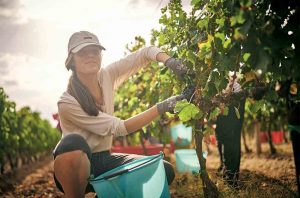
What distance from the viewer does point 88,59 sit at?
9.99ft

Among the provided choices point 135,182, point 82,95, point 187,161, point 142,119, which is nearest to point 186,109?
point 142,119

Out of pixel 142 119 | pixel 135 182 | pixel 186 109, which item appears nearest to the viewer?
pixel 135 182

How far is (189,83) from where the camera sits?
9.02ft

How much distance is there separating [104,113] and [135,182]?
837 millimetres

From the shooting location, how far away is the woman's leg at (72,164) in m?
2.58

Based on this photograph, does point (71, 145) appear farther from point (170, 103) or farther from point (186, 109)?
point (186, 109)

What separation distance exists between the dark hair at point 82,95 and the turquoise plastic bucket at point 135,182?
0.72 metres

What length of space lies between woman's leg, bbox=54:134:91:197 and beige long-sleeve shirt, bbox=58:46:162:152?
0.73 feet

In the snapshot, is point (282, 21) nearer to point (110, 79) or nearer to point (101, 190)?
point (101, 190)

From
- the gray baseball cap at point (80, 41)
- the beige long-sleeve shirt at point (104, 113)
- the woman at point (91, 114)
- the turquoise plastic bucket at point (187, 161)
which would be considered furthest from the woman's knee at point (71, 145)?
the turquoise plastic bucket at point (187, 161)

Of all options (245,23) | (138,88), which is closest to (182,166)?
(138,88)

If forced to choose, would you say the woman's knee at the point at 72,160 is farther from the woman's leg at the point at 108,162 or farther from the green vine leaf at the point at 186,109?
the green vine leaf at the point at 186,109

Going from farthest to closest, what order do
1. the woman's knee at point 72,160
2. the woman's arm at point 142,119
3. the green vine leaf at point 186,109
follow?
the woman's arm at point 142,119 < the woman's knee at point 72,160 < the green vine leaf at point 186,109

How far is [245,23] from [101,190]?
135cm
